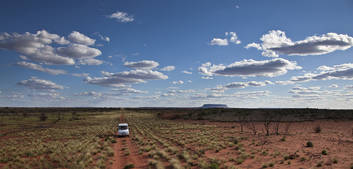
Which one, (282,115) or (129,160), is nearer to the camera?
(129,160)

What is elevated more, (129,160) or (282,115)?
(282,115)

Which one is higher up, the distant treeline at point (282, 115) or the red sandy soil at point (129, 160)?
the distant treeline at point (282, 115)

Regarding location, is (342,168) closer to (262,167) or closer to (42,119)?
(262,167)

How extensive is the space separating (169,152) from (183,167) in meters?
5.08

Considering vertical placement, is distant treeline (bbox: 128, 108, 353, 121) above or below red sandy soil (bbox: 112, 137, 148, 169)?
above

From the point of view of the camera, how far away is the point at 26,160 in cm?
1633

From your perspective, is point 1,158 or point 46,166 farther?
point 1,158

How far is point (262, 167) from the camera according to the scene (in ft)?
43.8

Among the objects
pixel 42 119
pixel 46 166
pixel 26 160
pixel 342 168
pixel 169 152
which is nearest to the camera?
pixel 342 168

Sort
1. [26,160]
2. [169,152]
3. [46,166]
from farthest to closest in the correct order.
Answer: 1. [169,152]
2. [26,160]
3. [46,166]

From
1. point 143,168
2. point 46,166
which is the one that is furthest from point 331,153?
point 46,166

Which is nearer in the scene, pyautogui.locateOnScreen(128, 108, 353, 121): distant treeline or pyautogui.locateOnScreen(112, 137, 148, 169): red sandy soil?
pyautogui.locateOnScreen(112, 137, 148, 169): red sandy soil

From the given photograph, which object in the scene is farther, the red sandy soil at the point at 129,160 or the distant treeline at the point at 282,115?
the distant treeline at the point at 282,115

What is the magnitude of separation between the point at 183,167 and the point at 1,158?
44.7 feet
